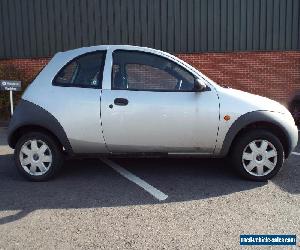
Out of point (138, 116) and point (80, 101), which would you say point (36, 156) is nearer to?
point (80, 101)

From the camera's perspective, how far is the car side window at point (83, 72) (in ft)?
15.9

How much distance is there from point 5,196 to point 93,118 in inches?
55.3

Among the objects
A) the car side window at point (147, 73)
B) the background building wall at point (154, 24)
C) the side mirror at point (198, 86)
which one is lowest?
the side mirror at point (198, 86)

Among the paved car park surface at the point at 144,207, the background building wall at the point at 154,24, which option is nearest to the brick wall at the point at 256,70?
the background building wall at the point at 154,24

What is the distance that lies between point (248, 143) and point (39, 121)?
2.70m

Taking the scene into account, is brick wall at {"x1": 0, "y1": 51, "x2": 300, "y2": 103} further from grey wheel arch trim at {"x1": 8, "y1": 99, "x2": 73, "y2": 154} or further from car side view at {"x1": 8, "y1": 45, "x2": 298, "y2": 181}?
grey wheel arch trim at {"x1": 8, "y1": 99, "x2": 73, "y2": 154}

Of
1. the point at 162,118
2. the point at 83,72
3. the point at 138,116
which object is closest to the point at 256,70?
the point at 162,118

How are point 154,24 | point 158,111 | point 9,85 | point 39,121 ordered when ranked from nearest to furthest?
point 158,111 → point 39,121 → point 9,85 → point 154,24

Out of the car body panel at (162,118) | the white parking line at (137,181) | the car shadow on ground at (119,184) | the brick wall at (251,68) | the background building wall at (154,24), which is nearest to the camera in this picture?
the car shadow on ground at (119,184)

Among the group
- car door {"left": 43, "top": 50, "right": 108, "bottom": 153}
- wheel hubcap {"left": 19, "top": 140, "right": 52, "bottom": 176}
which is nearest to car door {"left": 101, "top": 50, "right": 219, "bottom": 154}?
car door {"left": 43, "top": 50, "right": 108, "bottom": 153}

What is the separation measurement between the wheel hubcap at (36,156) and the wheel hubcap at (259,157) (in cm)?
257

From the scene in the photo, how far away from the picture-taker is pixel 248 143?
15.9 feet

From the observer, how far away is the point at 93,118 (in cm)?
476

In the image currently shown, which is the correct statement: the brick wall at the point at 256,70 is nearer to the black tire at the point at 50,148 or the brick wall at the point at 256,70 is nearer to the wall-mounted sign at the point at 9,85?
the wall-mounted sign at the point at 9,85
